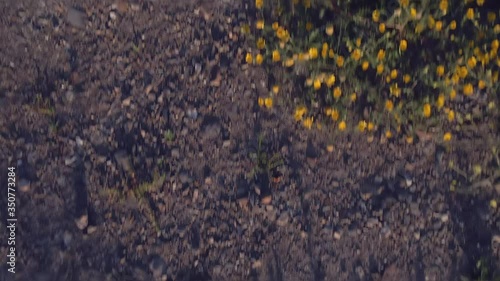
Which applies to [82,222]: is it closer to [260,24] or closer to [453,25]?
[260,24]

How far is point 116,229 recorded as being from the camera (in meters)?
4.02

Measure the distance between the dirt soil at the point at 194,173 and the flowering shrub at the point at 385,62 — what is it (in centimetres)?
14

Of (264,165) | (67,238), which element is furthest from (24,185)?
(264,165)

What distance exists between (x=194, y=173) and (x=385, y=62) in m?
1.39

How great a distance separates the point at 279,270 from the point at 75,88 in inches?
69.5

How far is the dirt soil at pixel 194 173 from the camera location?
157 inches

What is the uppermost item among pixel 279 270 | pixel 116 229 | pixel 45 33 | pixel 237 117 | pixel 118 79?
pixel 45 33

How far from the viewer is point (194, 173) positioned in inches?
162

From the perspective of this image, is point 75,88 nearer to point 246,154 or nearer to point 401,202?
point 246,154

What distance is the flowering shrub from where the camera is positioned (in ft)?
13.1

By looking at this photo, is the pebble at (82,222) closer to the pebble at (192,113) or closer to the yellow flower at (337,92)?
the pebble at (192,113)

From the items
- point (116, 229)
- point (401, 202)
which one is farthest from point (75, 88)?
point (401, 202)

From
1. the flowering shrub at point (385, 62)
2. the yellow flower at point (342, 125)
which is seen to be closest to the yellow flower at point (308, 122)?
the flowering shrub at point (385, 62)

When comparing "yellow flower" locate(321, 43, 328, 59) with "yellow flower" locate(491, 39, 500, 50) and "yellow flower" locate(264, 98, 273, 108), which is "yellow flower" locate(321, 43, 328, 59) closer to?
"yellow flower" locate(264, 98, 273, 108)
